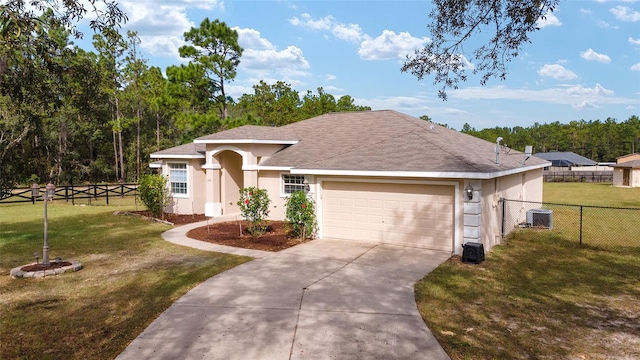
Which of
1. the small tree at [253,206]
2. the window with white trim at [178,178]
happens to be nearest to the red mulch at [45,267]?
the small tree at [253,206]

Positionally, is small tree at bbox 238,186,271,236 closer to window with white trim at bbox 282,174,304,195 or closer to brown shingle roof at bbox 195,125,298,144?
window with white trim at bbox 282,174,304,195

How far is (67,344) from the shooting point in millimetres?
6055

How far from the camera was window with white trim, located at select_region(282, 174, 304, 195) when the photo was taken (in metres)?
17.0

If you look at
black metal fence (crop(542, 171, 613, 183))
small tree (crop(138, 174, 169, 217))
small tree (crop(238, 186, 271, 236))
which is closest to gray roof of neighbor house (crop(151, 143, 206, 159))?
small tree (crop(138, 174, 169, 217))

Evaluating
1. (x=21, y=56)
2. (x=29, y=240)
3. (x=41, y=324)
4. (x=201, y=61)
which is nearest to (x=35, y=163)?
(x=201, y=61)

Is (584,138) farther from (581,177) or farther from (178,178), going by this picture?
(178,178)

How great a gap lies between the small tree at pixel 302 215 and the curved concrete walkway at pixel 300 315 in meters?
2.69

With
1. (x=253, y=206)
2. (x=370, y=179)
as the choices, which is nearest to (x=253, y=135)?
(x=253, y=206)

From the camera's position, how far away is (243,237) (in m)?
13.7

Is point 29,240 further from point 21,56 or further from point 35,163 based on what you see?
point 35,163

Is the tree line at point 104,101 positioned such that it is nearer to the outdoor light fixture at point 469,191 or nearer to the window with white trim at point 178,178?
the window with white trim at point 178,178

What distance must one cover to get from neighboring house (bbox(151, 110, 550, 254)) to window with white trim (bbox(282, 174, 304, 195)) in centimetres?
5

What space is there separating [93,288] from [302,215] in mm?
6334

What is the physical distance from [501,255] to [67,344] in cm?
1035
